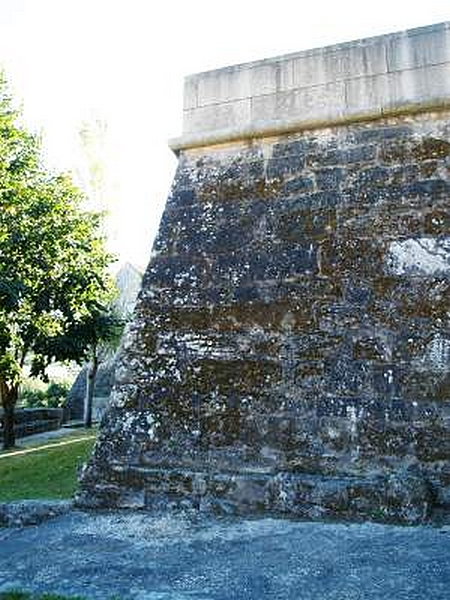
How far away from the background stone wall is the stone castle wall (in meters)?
0.01

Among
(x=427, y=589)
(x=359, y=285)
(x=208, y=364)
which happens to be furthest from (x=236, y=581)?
(x=359, y=285)

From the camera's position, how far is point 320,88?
5.36 m

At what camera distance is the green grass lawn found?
731 centimetres

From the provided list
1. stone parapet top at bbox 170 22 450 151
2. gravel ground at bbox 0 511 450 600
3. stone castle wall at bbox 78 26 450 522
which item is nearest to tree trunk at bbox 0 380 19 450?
stone castle wall at bbox 78 26 450 522

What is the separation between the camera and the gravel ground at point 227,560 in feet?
9.31

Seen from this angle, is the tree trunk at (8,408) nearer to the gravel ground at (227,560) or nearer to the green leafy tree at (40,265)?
the green leafy tree at (40,265)

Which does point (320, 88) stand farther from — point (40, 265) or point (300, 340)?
point (40, 265)

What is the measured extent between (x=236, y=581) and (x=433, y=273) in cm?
277

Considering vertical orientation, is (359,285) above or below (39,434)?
above

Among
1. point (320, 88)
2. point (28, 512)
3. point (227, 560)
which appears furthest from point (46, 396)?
point (227, 560)

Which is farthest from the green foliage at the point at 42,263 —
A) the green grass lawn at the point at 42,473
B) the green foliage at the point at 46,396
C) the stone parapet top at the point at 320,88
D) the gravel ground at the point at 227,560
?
the green foliage at the point at 46,396

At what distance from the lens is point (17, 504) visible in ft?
14.8

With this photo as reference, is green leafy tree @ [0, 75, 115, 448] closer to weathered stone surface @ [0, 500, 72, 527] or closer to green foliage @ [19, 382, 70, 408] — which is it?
weathered stone surface @ [0, 500, 72, 527]

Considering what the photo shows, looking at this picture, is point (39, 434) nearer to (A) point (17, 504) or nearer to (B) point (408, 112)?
(A) point (17, 504)
